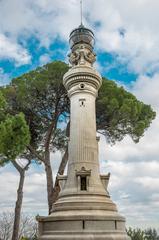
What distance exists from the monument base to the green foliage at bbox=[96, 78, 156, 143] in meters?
8.19

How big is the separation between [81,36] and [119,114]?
560 cm

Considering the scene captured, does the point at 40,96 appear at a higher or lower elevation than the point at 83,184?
higher

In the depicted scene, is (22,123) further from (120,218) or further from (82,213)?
(120,218)

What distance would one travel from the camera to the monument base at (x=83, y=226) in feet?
36.7

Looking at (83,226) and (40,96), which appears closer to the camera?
(83,226)

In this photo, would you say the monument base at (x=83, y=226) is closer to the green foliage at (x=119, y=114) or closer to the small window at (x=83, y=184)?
the small window at (x=83, y=184)

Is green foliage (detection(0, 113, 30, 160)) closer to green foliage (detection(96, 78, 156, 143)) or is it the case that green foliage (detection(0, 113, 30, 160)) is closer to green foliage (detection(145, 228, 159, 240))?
green foliage (detection(96, 78, 156, 143))

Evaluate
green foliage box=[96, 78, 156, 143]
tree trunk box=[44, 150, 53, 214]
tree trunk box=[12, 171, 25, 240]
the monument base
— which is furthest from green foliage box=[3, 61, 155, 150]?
the monument base

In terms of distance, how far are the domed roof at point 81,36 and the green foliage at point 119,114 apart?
146 inches

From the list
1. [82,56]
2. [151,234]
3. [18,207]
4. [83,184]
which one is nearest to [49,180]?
[18,207]

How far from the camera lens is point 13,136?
12.1 metres

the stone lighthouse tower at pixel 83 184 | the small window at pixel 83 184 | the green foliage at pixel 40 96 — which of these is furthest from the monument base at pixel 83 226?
the green foliage at pixel 40 96

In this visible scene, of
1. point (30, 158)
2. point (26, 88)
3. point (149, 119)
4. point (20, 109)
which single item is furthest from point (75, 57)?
point (30, 158)

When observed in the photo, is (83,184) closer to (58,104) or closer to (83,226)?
(83,226)
